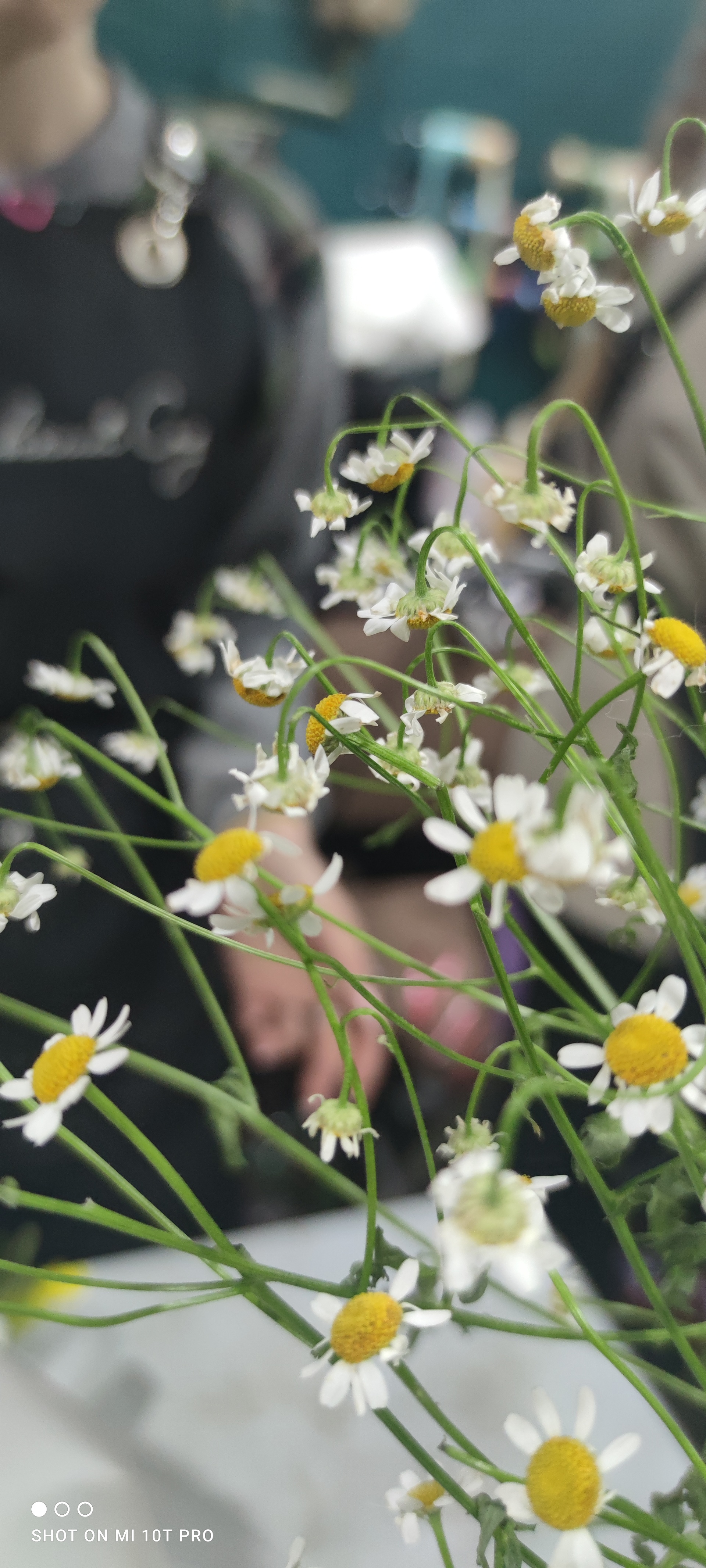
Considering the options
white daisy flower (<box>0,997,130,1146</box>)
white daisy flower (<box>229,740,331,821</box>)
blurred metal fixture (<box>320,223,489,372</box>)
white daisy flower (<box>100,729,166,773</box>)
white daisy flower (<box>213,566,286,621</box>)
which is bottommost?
white daisy flower (<box>0,997,130,1146</box>)

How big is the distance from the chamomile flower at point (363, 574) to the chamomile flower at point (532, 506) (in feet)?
0.11

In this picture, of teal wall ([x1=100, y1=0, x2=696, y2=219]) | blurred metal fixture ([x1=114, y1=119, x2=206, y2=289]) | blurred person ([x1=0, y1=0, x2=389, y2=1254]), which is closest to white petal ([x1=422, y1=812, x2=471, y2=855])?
blurred person ([x1=0, y1=0, x2=389, y2=1254])

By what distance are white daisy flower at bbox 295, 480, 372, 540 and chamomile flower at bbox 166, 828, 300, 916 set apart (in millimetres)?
74

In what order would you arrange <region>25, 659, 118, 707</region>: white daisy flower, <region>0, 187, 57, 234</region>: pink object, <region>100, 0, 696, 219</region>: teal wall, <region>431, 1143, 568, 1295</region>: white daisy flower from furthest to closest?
<region>100, 0, 696, 219</region>: teal wall
<region>0, 187, 57, 234</region>: pink object
<region>25, 659, 118, 707</region>: white daisy flower
<region>431, 1143, 568, 1295</region>: white daisy flower

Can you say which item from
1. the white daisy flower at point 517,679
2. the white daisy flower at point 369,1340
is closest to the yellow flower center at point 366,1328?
the white daisy flower at point 369,1340

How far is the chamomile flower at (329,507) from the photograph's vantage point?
0.18 meters

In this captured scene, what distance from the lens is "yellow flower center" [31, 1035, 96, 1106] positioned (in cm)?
14

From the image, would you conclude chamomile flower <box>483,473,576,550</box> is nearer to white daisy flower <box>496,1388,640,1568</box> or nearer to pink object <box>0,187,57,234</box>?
white daisy flower <box>496,1388,640,1568</box>

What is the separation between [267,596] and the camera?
26 cm

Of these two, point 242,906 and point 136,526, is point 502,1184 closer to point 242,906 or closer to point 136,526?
point 242,906

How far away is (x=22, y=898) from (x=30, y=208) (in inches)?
22.1

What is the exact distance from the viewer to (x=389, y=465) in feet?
0.55

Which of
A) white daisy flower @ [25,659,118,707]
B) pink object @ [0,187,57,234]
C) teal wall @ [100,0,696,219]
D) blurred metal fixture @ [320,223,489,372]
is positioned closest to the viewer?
white daisy flower @ [25,659,118,707]

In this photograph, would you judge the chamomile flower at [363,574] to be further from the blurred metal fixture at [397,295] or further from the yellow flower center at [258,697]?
the blurred metal fixture at [397,295]
